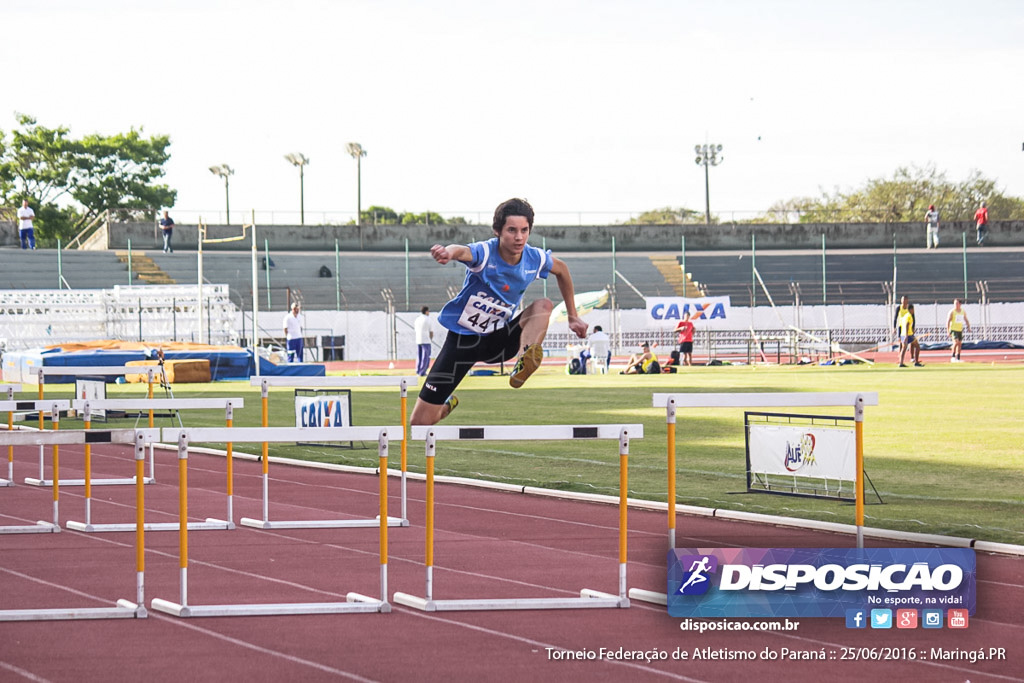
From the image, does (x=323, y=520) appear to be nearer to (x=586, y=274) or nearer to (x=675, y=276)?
(x=586, y=274)

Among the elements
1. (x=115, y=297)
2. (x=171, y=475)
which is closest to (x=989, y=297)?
(x=115, y=297)

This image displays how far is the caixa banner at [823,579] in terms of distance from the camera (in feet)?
18.4

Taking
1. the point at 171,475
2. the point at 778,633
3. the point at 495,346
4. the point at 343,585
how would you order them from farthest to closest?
the point at 171,475 → the point at 495,346 → the point at 343,585 → the point at 778,633

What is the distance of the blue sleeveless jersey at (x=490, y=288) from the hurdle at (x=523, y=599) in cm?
96

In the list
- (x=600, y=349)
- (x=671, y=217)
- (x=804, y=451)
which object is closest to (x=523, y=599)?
(x=804, y=451)

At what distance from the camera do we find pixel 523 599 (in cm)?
634

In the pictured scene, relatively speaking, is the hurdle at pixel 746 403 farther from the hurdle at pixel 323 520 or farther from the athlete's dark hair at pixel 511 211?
the hurdle at pixel 323 520

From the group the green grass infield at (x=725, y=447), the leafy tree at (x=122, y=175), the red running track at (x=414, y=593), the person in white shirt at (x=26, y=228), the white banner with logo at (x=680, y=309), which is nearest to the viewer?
the red running track at (x=414, y=593)

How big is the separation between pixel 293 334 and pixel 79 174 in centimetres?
4183

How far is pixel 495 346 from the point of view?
295 inches

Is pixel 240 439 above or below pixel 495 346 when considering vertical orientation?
below

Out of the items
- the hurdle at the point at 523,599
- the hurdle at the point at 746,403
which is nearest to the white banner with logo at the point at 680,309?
the hurdle at the point at 746,403

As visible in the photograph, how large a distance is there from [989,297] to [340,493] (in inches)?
1524

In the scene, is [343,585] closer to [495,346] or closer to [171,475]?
[495,346]
